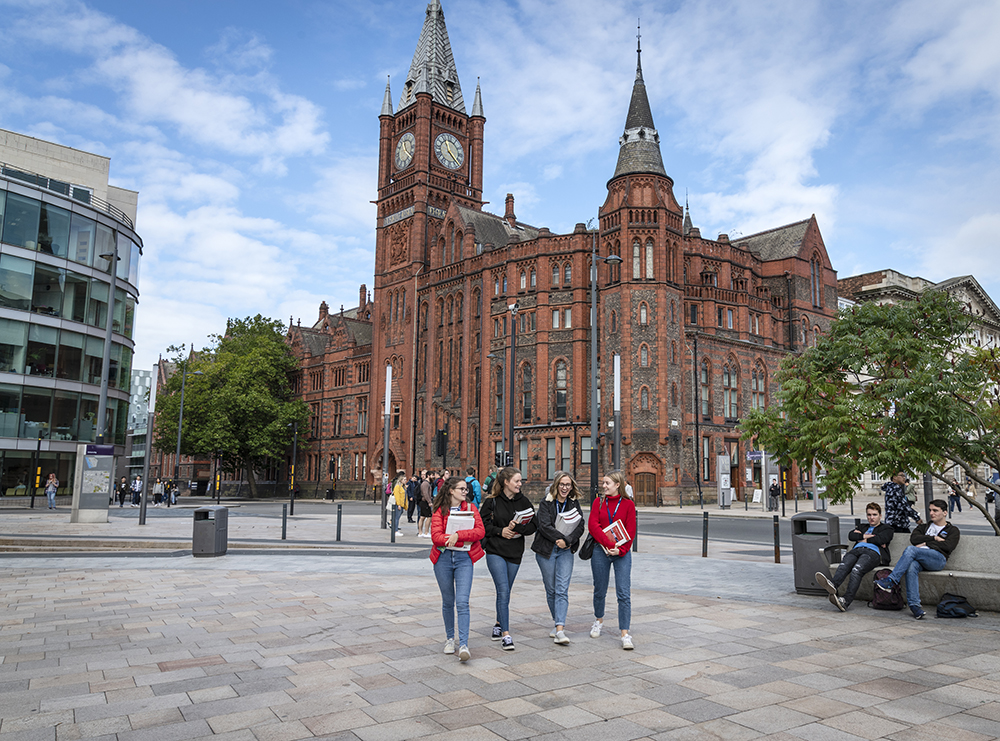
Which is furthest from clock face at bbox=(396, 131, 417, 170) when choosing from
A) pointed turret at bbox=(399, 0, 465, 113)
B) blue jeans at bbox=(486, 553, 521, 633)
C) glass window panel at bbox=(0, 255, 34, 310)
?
blue jeans at bbox=(486, 553, 521, 633)

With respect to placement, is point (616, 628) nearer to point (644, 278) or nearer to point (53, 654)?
point (53, 654)

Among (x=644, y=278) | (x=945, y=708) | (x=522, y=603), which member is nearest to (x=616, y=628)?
(x=522, y=603)

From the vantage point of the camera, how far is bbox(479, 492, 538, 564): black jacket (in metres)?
6.98

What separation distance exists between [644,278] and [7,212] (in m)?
33.8

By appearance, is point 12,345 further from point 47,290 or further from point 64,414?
point 64,414

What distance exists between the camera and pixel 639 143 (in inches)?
1813

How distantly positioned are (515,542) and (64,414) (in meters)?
37.8

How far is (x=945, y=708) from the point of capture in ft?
17.1

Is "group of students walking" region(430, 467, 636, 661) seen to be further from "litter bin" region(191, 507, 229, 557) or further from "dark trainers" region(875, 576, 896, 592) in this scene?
"litter bin" region(191, 507, 229, 557)

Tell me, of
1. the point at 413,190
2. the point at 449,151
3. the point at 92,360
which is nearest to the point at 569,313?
the point at 413,190

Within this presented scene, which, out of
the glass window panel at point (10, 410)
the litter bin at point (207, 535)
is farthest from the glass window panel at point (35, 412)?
the litter bin at point (207, 535)

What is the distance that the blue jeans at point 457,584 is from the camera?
6559 mm

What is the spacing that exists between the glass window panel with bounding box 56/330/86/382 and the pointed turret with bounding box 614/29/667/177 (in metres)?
32.3

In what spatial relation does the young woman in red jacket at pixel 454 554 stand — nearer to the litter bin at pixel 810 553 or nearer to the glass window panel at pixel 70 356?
the litter bin at pixel 810 553
